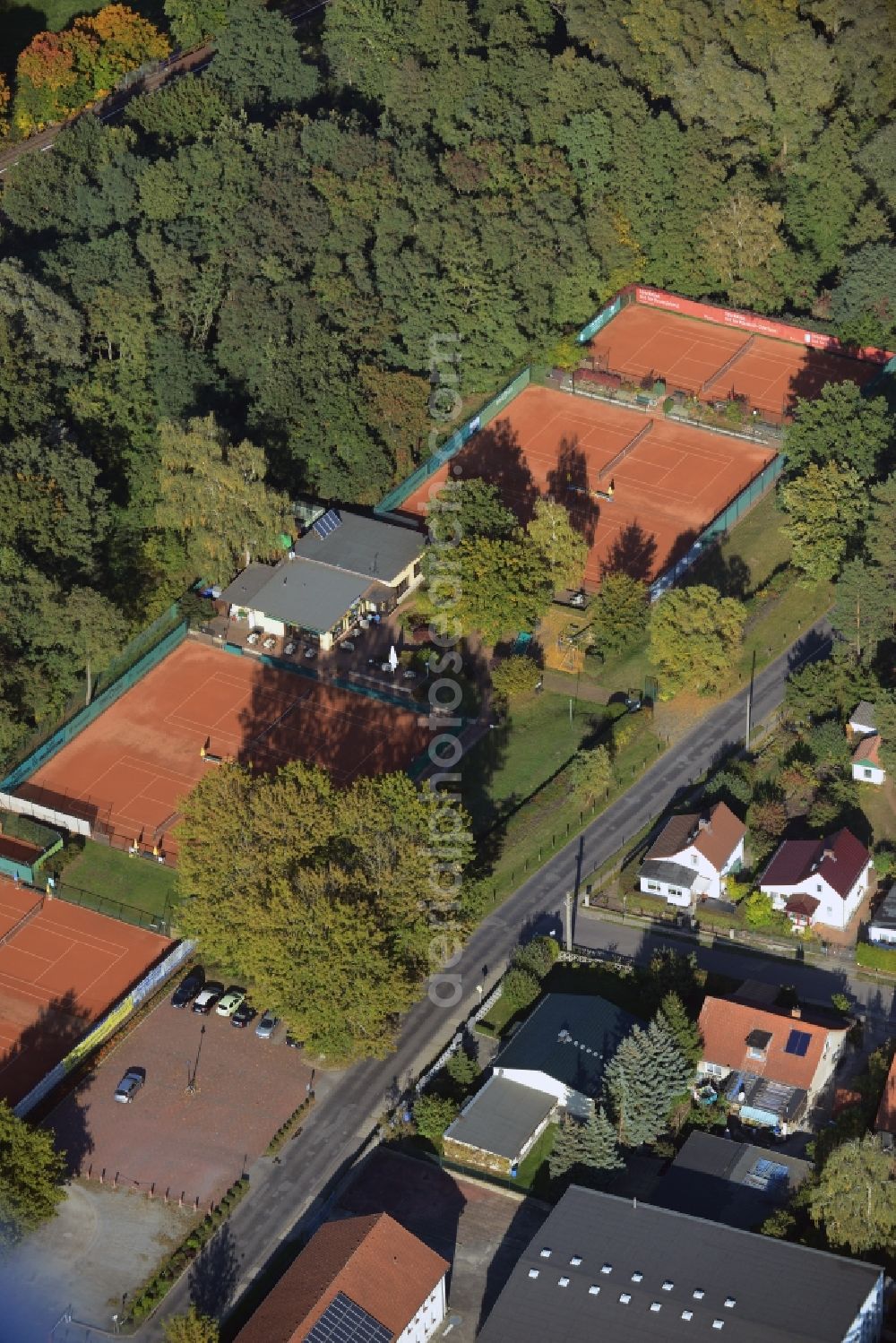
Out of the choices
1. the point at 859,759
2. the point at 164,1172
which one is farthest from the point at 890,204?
the point at 164,1172

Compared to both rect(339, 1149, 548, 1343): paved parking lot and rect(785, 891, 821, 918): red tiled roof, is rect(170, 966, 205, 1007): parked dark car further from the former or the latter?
rect(785, 891, 821, 918): red tiled roof

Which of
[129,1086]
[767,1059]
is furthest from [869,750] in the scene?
[129,1086]

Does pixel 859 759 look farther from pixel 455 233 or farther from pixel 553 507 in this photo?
pixel 455 233

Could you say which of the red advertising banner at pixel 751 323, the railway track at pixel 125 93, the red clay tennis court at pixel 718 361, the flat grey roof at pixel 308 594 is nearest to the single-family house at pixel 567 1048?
the flat grey roof at pixel 308 594

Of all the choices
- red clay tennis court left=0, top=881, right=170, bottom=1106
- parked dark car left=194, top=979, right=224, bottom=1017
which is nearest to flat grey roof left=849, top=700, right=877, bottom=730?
parked dark car left=194, top=979, right=224, bottom=1017

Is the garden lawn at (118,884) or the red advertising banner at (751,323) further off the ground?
the red advertising banner at (751,323)

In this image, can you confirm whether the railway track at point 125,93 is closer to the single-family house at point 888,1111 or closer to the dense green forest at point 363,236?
the dense green forest at point 363,236
